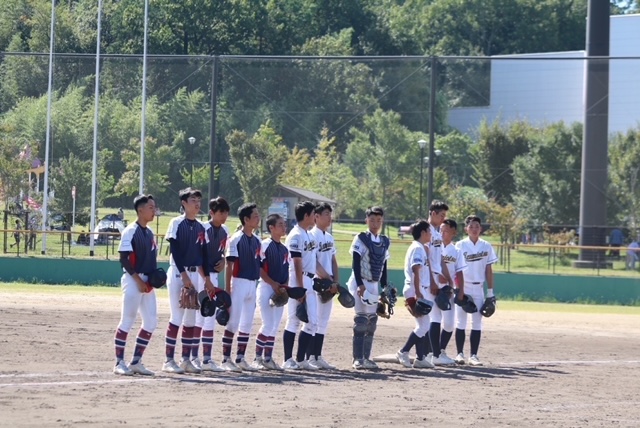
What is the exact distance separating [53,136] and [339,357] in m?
19.8

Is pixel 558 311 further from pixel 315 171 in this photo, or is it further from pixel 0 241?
pixel 0 241

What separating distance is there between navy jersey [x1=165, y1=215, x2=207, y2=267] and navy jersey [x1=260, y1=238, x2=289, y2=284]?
0.90m

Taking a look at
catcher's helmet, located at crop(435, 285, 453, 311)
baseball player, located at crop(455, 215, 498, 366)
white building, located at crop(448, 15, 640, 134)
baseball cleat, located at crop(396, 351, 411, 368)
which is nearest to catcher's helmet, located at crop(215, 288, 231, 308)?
baseball cleat, located at crop(396, 351, 411, 368)

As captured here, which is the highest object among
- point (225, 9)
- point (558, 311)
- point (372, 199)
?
point (225, 9)

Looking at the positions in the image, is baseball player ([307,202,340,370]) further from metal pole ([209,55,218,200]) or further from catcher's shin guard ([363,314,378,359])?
metal pole ([209,55,218,200])

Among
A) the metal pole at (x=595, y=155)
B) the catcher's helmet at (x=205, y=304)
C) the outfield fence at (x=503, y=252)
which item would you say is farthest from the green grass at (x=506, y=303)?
the catcher's helmet at (x=205, y=304)

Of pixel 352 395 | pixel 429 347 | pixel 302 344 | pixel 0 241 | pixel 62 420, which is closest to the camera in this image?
pixel 62 420

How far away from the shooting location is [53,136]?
32.6 metres

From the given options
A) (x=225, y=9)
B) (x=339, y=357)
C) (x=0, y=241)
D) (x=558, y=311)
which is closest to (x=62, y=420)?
(x=339, y=357)

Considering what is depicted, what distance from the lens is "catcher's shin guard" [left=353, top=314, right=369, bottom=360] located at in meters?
13.2

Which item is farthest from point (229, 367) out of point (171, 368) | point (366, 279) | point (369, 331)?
point (366, 279)

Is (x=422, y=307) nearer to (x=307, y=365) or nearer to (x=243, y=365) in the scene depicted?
(x=307, y=365)

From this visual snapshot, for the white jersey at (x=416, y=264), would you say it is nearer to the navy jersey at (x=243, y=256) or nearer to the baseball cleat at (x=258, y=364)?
the baseball cleat at (x=258, y=364)

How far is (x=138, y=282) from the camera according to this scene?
1138 centimetres
